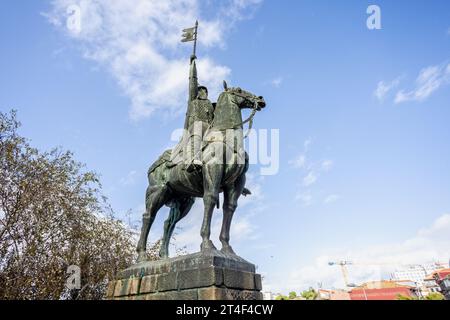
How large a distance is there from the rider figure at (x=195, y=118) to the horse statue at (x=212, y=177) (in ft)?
0.46

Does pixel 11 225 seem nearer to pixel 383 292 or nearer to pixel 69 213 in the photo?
pixel 69 213

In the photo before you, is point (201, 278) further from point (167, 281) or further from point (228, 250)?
point (228, 250)

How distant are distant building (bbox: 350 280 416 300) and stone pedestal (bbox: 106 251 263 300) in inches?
1961

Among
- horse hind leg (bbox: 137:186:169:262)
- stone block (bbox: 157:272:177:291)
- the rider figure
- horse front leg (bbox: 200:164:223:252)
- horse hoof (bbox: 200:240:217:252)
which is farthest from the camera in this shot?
horse hind leg (bbox: 137:186:169:262)

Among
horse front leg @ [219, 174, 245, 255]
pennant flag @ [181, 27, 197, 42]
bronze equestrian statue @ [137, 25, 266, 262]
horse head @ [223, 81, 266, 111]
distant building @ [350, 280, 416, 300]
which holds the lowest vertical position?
horse front leg @ [219, 174, 245, 255]

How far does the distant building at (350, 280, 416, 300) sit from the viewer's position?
154ft

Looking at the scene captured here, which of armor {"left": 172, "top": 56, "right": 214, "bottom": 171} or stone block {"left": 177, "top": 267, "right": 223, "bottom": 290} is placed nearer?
stone block {"left": 177, "top": 267, "right": 223, "bottom": 290}

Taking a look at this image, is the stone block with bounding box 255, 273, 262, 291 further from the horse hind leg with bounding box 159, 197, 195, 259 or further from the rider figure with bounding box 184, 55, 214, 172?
the horse hind leg with bounding box 159, 197, 195, 259

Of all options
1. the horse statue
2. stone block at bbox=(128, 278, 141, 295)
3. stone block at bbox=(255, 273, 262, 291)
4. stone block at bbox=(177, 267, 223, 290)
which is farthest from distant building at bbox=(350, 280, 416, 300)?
stone block at bbox=(177, 267, 223, 290)

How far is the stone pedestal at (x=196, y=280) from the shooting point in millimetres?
4582

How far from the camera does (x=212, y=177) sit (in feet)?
18.6

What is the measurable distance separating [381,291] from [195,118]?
53.0 m

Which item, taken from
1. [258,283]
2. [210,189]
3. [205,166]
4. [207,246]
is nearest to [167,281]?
[207,246]

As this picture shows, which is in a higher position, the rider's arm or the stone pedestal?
the rider's arm
